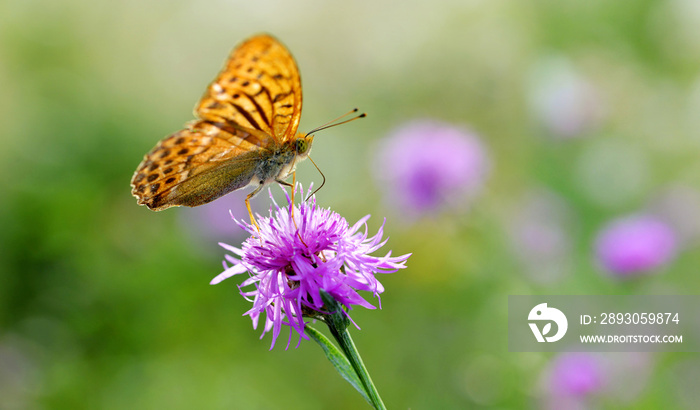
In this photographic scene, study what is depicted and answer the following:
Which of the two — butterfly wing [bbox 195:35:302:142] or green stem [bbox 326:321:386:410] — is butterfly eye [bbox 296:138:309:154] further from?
Answer: green stem [bbox 326:321:386:410]

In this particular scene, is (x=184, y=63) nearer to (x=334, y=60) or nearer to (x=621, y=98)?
(x=334, y=60)

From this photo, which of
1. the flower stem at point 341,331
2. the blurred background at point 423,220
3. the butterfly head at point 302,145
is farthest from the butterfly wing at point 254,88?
the blurred background at point 423,220

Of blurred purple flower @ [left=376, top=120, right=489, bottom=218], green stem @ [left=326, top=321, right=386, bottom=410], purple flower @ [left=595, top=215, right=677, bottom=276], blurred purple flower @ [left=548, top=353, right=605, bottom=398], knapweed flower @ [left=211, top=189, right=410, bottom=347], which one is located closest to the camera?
green stem @ [left=326, top=321, right=386, bottom=410]

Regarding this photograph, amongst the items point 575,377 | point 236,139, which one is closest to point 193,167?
point 236,139

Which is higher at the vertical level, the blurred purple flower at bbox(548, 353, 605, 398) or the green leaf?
the blurred purple flower at bbox(548, 353, 605, 398)

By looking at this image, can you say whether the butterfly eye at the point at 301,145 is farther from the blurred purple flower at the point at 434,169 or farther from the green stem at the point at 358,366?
the blurred purple flower at the point at 434,169

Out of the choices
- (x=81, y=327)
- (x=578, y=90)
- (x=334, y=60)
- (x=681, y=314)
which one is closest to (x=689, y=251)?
(x=681, y=314)

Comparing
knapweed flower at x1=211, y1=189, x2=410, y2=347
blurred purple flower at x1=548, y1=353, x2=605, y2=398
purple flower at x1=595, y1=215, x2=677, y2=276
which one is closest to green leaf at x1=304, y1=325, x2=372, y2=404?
knapweed flower at x1=211, y1=189, x2=410, y2=347
